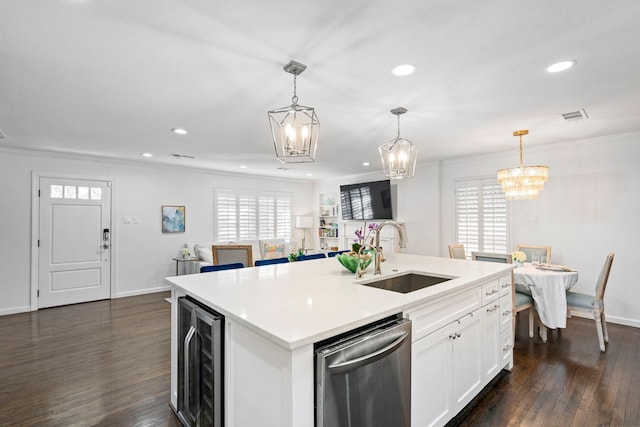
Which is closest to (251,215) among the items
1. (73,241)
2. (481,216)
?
(73,241)

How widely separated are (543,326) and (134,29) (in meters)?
4.64

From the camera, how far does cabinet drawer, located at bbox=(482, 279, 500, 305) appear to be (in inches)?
94.1

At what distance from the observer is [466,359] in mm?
2141

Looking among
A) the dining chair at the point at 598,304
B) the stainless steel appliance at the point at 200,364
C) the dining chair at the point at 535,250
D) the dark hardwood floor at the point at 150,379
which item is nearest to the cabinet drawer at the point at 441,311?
the dark hardwood floor at the point at 150,379

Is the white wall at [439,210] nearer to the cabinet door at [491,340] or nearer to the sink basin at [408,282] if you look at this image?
the cabinet door at [491,340]

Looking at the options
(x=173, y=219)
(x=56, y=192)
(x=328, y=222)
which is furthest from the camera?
(x=328, y=222)

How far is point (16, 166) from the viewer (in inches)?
185

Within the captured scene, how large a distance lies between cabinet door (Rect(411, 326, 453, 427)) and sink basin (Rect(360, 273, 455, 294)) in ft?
1.96

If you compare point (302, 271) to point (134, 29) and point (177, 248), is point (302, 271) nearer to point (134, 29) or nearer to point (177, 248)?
point (134, 29)

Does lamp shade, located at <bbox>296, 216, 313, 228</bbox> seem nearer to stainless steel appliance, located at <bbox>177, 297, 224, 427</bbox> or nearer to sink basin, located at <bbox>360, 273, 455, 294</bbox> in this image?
sink basin, located at <bbox>360, 273, 455, 294</bbox>

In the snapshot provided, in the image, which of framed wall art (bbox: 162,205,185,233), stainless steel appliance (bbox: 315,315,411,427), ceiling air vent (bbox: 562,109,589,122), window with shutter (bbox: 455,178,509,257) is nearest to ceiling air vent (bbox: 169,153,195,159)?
framed wall art (bbox: 162,205,185,233)

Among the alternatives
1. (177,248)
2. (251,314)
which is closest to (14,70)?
(251,314)

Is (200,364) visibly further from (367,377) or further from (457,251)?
(457,251)

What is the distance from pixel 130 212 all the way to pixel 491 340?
19.5 feet
